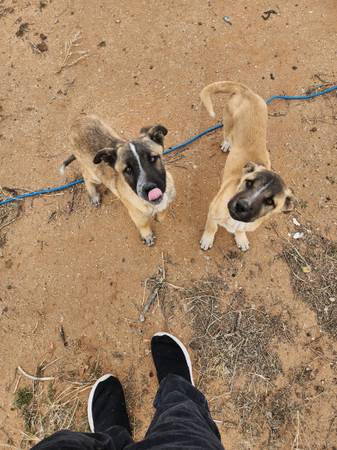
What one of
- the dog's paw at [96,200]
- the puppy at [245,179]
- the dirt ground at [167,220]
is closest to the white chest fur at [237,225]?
the puppy at [245,179]

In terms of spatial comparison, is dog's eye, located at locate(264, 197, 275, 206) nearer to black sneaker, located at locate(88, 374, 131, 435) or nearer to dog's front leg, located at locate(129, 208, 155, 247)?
dog's front leg, located at locate(129, 208, 155, 247)

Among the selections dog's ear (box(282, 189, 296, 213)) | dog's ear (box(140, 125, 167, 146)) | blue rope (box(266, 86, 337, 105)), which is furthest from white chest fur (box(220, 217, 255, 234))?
blue rope (box(266, 86, 337, 105))

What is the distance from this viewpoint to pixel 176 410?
3.06 m

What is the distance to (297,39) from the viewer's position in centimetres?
586

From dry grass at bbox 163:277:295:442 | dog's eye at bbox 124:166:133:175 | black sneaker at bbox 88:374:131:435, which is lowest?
dry grass at bbox 163:277:295:442

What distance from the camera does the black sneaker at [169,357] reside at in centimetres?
405

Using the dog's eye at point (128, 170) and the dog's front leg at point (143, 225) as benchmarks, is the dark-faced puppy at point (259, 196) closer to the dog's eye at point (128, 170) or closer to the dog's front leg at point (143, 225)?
the dog's eye at point (128, 170)

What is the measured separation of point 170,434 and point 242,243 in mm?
2630

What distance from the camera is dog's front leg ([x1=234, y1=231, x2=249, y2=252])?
4.54m

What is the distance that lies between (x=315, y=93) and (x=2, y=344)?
241 inches

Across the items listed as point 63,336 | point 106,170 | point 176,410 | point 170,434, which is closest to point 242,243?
point 106,170

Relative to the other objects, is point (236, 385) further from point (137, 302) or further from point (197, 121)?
point (197, 121)

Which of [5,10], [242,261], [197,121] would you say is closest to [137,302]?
[242,261]

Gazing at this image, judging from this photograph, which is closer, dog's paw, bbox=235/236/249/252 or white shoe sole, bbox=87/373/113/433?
white shoe sole, bbox=87/373/113/433
